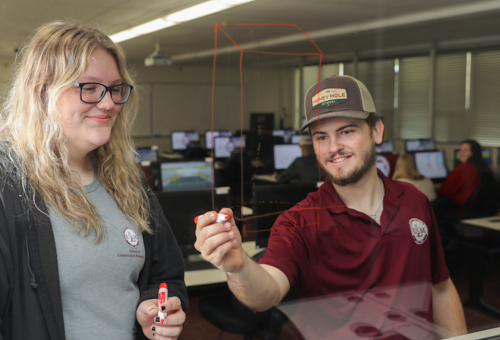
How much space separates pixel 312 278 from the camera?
1166 millimetres

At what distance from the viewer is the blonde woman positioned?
0.78 meters

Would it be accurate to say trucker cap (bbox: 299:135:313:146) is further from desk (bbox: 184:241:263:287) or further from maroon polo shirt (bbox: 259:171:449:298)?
desk (bbox: 184:241:263:287)

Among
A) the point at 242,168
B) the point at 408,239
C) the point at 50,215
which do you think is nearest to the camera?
the point at 50,215

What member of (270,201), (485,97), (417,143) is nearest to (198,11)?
(270,201)

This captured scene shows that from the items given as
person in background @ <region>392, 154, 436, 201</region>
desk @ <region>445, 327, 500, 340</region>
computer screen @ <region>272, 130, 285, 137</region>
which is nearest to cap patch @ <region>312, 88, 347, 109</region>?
computer screen @ <region>272, 130, 285, 137</region>

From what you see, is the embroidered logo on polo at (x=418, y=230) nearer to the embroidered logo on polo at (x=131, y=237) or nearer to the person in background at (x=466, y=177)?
the person in background at (x=466, y=177)

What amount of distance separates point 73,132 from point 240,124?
0.42 m

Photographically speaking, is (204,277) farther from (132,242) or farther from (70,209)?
(70,209)

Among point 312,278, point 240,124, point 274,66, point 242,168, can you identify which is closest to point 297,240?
point 312,278

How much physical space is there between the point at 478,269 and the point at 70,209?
156cm

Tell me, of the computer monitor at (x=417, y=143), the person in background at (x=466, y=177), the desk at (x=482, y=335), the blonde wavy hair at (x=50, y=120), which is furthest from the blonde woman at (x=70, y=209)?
the person in background at (x=466, y=177)

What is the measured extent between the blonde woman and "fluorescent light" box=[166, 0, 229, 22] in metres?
0.24

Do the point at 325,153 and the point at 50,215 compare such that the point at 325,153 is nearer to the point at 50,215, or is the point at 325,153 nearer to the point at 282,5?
the point at 282,5

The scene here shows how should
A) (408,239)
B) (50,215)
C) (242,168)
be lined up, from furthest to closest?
(408,239) < (242,168) < (50,215)
